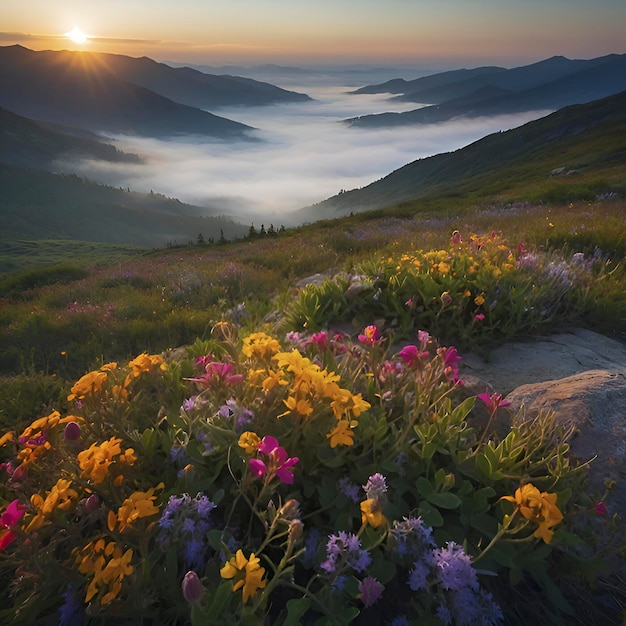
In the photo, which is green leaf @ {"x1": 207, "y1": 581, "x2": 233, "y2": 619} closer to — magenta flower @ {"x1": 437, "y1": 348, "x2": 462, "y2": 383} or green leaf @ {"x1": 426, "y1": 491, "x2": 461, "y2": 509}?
green leaf @ {"x1": 426, "y1": 491, "x2": 461, "y2": 509}

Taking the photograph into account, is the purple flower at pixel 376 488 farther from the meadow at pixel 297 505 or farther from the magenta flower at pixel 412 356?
the magenta flower at pixel 412 356

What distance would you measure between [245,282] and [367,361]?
6813mm

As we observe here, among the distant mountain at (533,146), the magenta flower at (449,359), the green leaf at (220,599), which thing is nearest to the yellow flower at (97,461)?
the green leaf at (220,599)

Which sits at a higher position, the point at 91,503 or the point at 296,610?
the point at 91,503

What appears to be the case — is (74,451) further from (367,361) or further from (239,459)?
(367,361)

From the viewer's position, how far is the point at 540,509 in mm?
1802

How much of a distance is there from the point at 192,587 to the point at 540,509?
4.53 ft

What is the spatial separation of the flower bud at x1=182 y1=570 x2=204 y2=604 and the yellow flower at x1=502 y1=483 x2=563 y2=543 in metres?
1.28

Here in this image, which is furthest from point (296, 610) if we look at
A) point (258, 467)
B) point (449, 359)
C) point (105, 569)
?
point (449, 359)

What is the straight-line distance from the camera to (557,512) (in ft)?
5.76

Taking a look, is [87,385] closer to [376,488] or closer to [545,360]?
[376,488]

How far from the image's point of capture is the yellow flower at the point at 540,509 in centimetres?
176

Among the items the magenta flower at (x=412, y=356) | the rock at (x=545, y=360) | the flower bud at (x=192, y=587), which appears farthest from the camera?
the rock at (x=545, y=360)

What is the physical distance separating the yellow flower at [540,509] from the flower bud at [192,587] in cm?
128
